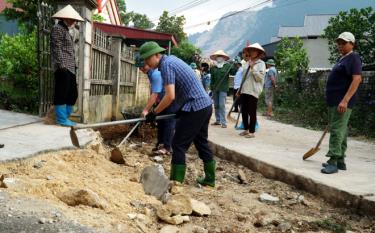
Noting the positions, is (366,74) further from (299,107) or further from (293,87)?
(293,87)

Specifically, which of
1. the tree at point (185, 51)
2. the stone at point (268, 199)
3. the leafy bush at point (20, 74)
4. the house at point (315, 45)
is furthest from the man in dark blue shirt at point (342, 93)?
the tree at point (185, 51)

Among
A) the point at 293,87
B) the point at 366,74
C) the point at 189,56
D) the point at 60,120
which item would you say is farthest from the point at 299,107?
the point at 189,56

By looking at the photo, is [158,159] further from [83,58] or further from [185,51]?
[185,51]

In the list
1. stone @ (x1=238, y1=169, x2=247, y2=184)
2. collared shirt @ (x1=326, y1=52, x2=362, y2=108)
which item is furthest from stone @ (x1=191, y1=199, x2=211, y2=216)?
collared shirt @ (x1=326, y1=52, x2=362, y2=108)

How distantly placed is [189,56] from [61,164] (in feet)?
110

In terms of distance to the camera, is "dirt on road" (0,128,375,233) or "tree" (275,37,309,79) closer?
"dirt on road" (0,128,375,233)

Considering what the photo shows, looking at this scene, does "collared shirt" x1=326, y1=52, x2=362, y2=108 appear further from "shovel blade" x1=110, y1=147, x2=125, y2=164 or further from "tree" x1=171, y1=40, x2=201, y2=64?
"tree" x1=171, y1=40, x2=201, y2=64

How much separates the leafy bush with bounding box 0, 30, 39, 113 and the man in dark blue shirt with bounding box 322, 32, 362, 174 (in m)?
5.28

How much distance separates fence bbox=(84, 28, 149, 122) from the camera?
309 inches

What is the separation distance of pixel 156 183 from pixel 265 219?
41.8 inches

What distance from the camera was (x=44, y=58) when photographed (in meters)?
6.99

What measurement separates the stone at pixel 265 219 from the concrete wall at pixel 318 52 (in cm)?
3267

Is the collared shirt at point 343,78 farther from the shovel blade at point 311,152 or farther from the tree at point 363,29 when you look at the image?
the tree at point 363,29

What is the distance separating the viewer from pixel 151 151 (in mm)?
6816
